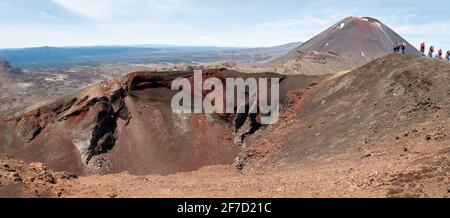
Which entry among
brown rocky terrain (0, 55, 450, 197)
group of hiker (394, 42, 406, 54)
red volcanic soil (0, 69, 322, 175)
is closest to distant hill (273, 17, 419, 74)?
group of hiker (394, 42, 406, 54)

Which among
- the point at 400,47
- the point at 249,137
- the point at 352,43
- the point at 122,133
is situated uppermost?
the point at 352,43

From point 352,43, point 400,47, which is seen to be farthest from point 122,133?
point 352,43

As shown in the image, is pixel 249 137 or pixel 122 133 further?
pixel 249 137

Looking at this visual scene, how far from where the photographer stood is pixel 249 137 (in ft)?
116

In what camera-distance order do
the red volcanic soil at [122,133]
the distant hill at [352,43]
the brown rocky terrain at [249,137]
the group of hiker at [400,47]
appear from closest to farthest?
the brown rocky terrain at [249,137], the red volcanic soil at [122,133], the group of hiker at [400,47], the distant hill at [352,43]

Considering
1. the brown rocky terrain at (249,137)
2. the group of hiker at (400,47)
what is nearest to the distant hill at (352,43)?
the group of hiker at (400,47)

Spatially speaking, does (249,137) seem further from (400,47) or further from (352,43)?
(352,43)

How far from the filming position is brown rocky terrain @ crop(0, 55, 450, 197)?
19172mm

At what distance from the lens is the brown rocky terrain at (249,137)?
19172 millimetres

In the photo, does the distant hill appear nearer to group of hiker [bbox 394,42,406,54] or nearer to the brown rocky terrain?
group of hiker [bbox 394,42,406,54]

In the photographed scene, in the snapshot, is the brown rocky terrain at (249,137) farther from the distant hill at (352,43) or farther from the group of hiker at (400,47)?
the distant hill at (352,43)

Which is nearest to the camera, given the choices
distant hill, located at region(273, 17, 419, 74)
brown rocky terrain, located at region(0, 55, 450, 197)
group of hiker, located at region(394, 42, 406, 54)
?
brown rocky terrain, located at region(0, 55, 450, 197)

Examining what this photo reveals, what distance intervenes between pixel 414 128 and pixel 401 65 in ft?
32.8

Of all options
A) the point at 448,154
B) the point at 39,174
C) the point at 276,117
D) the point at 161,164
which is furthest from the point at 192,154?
the point at 448,154
